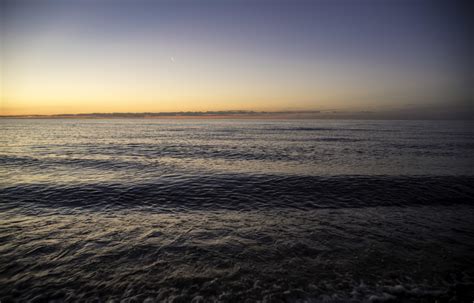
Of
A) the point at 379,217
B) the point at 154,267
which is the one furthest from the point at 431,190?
the point at 154,267

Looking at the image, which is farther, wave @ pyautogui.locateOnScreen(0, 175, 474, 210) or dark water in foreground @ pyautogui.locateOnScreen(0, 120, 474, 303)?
wave @ pyautogui.locateOnScreen(0, 175, 474, 210)

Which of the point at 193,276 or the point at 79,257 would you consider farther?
the point at 79,257

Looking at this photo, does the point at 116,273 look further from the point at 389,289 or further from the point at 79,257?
the point at 389,289

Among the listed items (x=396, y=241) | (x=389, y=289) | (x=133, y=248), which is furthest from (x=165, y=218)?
(x=396, y=241)

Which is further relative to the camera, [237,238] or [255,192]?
[255,192]

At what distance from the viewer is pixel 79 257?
717 centimetres

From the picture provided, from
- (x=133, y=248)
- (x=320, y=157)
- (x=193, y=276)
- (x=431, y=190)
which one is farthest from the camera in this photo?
(x=320, y=157)

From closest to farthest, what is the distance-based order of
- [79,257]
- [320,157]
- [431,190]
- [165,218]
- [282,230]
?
[79,257] → [282,230] → [165,218] → [431,190] → [320,157]

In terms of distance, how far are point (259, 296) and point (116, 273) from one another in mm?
4079

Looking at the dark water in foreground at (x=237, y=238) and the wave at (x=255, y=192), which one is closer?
the dark water in foreground at (x=237, y=238)

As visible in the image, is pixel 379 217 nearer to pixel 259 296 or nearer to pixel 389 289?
pixel 389 289

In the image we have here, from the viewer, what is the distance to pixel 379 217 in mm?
10570

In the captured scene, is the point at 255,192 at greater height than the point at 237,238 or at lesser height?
lesser

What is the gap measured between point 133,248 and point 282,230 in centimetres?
557
